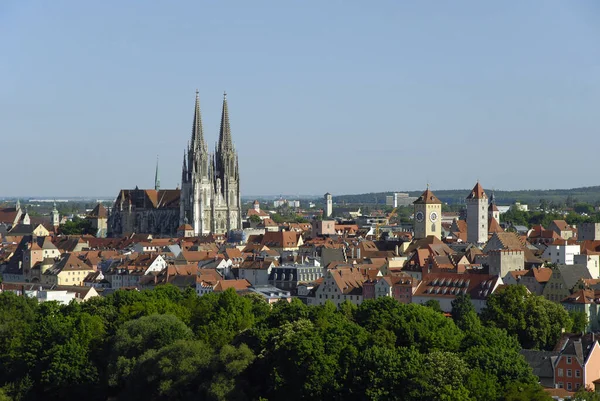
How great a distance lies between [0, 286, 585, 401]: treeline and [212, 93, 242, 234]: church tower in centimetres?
8866

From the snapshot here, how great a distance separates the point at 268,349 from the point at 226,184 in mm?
110579

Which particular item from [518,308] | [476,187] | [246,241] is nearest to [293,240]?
[246,241]

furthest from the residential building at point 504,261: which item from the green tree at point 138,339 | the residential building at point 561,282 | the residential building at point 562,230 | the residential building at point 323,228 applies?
the residential building at point 323,228

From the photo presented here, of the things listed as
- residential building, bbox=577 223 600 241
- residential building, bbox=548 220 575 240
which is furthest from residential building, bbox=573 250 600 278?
residential building, bbox=548 220 575 240

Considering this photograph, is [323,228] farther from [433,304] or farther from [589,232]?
[433,304]

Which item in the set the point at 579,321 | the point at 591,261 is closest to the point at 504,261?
the point at 591,261

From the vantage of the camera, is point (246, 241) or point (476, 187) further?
point (246, 241)

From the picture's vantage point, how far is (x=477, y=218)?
437 feet

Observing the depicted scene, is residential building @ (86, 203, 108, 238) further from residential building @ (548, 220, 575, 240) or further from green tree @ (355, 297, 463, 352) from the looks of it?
green tree @ (355, 297, 463, 352)

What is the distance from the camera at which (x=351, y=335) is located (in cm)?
6216

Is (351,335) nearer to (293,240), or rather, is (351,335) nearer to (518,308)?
(518,308)

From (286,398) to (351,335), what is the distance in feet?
16.6

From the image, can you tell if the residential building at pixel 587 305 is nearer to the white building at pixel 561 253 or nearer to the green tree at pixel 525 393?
the white building at pixel 561 253

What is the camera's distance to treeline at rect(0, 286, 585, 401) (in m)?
56.5
